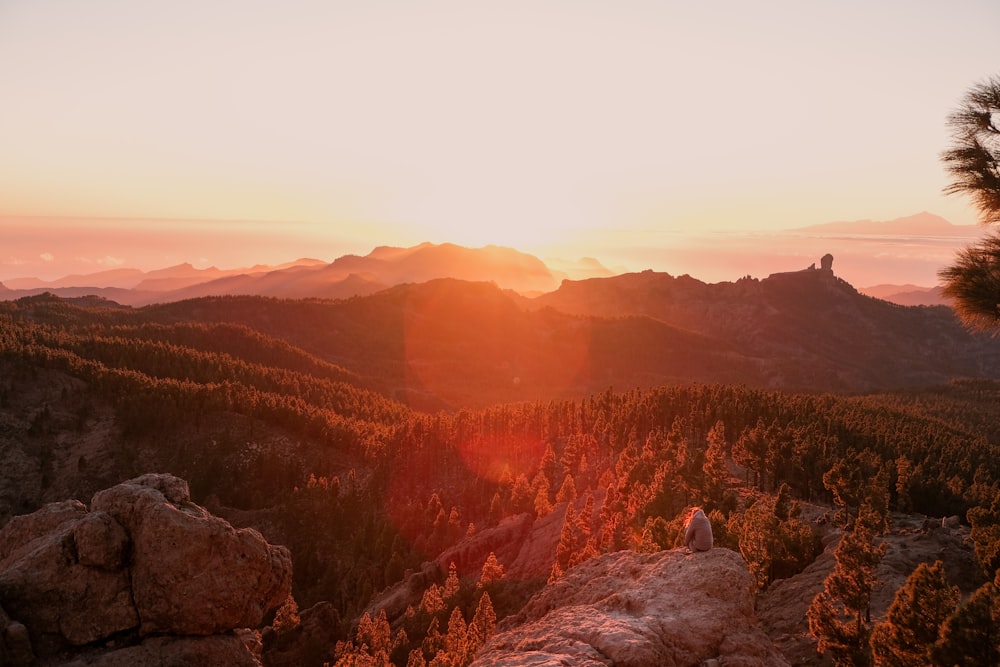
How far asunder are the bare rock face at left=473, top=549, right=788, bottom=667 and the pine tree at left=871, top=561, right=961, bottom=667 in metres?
8.46

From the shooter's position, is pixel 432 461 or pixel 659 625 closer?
pixel 659 625

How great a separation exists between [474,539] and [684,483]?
31.2m

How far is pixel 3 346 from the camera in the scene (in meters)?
123

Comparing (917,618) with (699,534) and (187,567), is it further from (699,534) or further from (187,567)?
(187,567)

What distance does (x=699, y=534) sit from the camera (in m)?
21.9

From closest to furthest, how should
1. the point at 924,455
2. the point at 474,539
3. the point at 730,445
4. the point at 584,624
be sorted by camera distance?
the point at 584,624, the point at 474,539, the point at 924,455, the point at 730,445

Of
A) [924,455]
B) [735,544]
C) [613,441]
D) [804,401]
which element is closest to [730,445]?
[613,441]

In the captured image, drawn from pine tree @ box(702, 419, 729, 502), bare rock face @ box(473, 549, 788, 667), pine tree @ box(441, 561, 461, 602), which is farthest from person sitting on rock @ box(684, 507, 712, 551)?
pine tree @ box(441, 561, 461, 602)

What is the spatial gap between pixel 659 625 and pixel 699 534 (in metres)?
5.57

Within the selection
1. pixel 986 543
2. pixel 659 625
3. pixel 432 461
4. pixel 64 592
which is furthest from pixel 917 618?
pixel 432 461

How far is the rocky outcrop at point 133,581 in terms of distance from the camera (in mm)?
19641

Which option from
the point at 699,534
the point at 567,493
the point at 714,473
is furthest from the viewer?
the point at 567,493

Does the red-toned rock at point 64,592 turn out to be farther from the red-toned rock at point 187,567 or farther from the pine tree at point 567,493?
the pine tree at point 567,493

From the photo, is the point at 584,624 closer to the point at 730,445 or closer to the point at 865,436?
the point at 730,445
